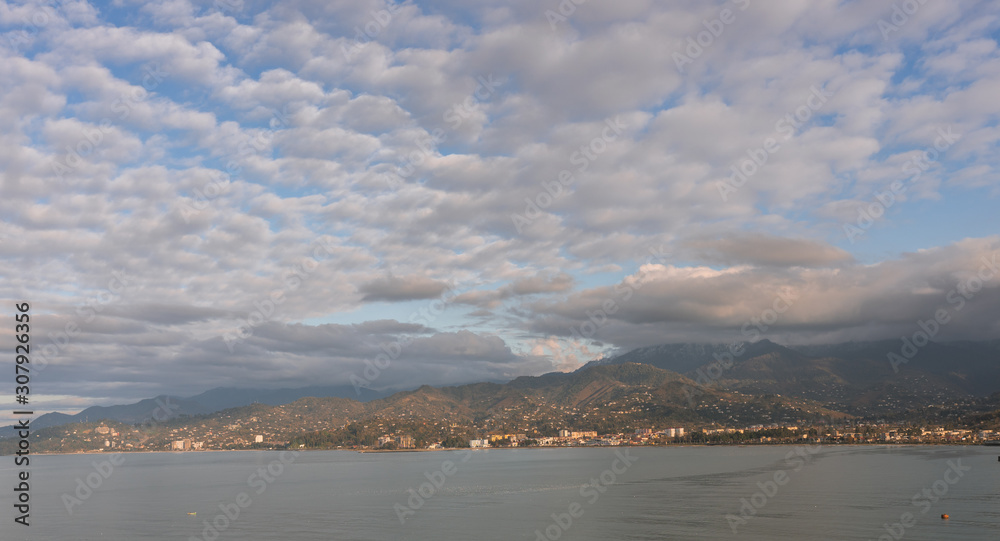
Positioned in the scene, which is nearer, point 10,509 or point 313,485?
point 10,509

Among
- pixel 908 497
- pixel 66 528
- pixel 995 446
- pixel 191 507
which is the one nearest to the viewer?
pixel 66 528

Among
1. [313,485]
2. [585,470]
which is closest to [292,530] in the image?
[313,485]

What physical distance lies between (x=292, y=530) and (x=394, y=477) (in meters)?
72.6

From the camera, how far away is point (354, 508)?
85.6m

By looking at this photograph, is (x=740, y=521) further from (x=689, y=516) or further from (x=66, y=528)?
Answer: (x=66, y=528)

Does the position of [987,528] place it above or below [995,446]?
above

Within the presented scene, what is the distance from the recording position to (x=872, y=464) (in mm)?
137625

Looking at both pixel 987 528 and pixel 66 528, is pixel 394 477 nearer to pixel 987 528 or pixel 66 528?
pixel 66 528

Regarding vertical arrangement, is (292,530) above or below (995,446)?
above

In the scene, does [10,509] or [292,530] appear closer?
[292,530]

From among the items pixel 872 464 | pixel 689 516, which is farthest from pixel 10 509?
pixel 872 464

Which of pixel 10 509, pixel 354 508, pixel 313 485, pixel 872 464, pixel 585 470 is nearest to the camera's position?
pixel 354 508

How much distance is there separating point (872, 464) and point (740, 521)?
299ft

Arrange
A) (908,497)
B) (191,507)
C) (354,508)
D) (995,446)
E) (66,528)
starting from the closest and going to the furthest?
(66,528)
(908,497)
(354,508)
(191,507)
(995,446)
